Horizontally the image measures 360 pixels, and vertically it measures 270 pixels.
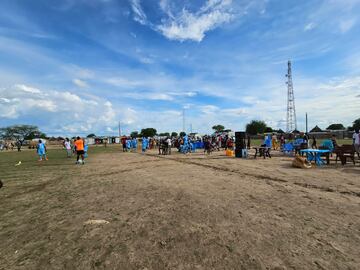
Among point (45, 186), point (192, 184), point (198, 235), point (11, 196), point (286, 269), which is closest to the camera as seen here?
point (286, 269)

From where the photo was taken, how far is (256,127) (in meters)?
114

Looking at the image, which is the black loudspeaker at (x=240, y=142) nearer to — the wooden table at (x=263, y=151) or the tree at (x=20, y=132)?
the wooden table at (x=263, y=151)

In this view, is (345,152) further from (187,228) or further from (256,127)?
(256,127)

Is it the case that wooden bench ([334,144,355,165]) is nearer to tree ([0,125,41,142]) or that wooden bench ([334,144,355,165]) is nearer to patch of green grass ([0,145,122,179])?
patch of green grass ([0,145,122,179])

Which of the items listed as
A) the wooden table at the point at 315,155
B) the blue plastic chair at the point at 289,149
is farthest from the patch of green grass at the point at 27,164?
the blue plastic chair at the point at 289,149

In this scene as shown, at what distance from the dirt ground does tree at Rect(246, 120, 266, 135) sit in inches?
4350

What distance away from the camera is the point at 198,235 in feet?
12.9

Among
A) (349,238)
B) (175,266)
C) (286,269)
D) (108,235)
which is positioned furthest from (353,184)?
(108,235)

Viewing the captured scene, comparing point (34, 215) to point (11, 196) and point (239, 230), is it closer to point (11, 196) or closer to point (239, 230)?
point (11, 196)

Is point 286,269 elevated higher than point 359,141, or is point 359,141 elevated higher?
point 359,141

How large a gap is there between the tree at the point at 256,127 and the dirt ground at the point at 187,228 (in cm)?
11049

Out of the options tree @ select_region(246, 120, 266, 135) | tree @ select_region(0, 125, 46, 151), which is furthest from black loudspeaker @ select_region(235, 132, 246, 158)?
tree @ select_region(0, 125, 46, 151)

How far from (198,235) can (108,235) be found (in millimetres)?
1578

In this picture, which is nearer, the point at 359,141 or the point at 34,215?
the point at 34,215
